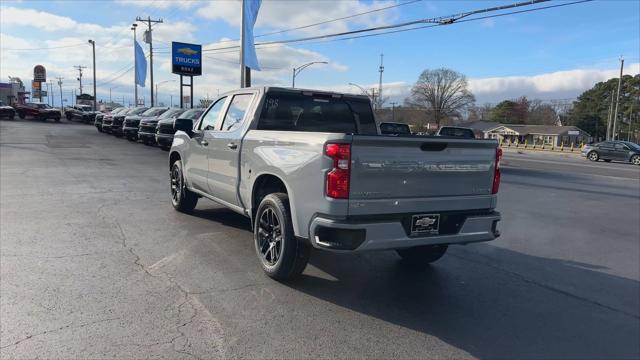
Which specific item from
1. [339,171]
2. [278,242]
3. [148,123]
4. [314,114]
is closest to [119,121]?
[148,123]

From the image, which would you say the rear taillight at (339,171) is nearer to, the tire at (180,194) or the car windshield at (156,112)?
the tire at (180,194)

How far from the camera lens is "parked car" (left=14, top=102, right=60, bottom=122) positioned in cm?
4653

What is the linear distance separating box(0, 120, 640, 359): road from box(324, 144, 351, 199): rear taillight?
1076mm

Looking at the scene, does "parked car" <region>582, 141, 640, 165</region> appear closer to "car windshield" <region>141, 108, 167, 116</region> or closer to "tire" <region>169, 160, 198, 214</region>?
"car windshield" <region>141, 108, 167, 116</region>

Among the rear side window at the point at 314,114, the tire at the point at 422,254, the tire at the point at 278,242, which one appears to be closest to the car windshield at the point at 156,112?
the rear side window at the point at 314,114

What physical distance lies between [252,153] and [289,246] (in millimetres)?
1224

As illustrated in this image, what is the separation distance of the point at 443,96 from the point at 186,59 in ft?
280

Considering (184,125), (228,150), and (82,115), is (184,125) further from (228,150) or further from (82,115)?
(82,115)

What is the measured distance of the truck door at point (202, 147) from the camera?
6.61 m

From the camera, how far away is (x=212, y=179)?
254 inches

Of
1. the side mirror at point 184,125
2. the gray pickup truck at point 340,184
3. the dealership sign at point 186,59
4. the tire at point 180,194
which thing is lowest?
the tire at point 180,194

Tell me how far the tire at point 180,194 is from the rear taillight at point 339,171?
168 inches

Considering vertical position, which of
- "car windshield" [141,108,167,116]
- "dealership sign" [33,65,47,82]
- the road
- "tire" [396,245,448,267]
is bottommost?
the road

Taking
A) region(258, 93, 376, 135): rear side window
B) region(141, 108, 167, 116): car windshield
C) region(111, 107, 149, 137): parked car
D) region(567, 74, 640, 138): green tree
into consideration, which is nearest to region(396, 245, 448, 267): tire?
region(258, 93, 376, 135): rear side window
